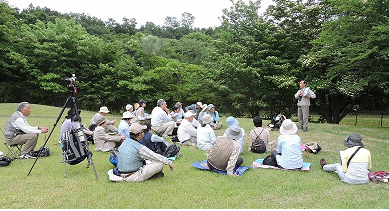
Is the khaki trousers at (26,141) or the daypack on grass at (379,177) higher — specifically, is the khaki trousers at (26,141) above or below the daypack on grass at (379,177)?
above

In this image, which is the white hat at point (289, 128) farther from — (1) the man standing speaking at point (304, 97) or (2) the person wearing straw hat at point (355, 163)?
(1) the man standing speaking at point (304, 97)

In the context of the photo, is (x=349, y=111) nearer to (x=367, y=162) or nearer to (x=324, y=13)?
(x=324, y=13)

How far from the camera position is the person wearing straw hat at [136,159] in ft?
16.5

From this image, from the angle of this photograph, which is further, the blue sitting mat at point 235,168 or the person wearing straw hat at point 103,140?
the person wearing straw hat at point 103,140

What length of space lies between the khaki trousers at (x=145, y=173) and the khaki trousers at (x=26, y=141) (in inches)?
A: 145

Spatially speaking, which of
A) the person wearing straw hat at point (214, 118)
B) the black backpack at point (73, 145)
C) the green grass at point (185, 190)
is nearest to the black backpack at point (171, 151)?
the green grass at point (185, 190)

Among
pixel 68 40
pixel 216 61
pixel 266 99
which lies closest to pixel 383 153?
pixel 266 99

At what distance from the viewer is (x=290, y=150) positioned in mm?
6109

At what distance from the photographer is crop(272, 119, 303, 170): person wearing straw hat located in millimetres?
6094

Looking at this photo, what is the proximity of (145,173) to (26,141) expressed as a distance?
4.05 meters

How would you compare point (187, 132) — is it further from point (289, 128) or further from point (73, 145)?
point (73, 145)

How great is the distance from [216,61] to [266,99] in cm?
588

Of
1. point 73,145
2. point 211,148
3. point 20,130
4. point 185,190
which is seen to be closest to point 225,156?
point 211,148

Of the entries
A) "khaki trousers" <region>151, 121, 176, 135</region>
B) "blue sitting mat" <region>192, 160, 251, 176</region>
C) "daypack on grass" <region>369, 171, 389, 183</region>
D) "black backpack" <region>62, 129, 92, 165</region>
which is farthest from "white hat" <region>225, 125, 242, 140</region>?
"khaki trousers" <region>151, 121, 176, 135</region>
